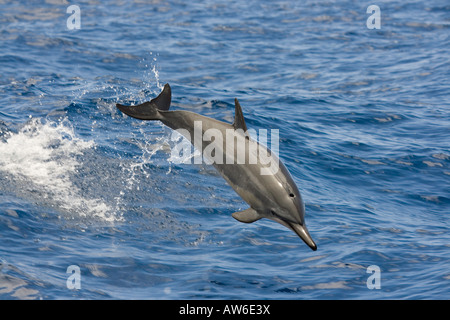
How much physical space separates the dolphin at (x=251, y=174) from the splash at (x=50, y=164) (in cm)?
496

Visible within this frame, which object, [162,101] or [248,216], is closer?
[248,216]

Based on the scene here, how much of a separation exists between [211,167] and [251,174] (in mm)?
7724

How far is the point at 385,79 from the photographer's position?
24.7 meters

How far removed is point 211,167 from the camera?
16.5 m

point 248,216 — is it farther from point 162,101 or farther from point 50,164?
point 50,164

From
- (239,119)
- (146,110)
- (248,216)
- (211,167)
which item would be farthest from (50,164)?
(248,216)

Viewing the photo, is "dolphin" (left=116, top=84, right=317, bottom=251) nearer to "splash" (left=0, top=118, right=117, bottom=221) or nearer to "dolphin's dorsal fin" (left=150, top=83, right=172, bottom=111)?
"dolphin's dorsal fin" (left=150, top=83, right=172, bottom=111)

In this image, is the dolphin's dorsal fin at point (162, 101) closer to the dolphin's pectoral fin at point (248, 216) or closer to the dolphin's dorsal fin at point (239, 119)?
the dolphin's dorsal fin at point (239, 119)

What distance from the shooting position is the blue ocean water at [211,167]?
1180 centimetres

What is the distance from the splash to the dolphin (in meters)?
4.96

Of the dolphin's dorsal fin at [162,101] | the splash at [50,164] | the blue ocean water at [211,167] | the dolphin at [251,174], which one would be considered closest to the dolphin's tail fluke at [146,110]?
the dolphin's dorsal fin at [162,101]

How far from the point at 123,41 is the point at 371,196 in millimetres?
16889
